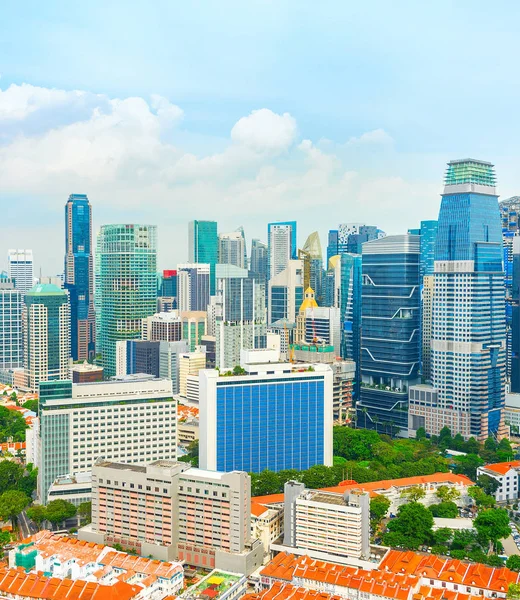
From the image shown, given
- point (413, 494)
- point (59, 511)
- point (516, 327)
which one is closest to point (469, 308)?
point (516, 327)

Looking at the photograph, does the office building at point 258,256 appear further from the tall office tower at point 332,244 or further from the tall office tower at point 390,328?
the tall office tower at point 390,328

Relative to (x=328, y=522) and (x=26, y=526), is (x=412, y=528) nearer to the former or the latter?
(x=328, y=522)

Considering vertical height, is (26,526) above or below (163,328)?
below

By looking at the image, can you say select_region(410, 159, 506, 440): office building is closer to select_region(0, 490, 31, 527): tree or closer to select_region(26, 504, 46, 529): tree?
select_region(26, 504, 46, 529): tree

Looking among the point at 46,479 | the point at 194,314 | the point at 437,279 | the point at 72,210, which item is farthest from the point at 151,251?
the point at 46,479

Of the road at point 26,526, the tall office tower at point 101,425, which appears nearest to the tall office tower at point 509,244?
the tall office tower at point 101,425

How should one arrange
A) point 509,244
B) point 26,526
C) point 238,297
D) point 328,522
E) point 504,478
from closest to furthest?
1. point 328,522
2. point 26,526
3. point 504,478
4. point 509,244
5. point 238,297
